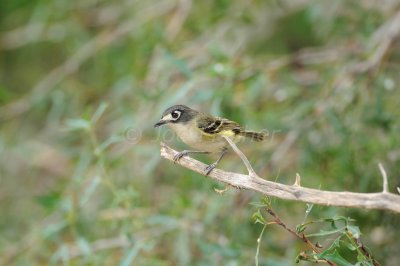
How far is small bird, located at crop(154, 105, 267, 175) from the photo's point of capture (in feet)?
13.4

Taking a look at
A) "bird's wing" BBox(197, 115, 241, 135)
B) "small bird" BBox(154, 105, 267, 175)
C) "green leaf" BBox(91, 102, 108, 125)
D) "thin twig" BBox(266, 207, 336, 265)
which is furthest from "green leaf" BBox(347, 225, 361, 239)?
"green leaf" BBox(91, 102, 108, 125)

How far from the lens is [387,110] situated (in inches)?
203

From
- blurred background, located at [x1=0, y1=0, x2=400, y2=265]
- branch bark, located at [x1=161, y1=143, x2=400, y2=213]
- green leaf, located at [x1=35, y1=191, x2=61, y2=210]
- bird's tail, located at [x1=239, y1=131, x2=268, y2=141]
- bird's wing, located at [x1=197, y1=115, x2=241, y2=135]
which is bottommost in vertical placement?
blurred background, located at [x1=0, y1=0, x2=400, y2=265]

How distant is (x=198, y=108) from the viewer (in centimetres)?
605

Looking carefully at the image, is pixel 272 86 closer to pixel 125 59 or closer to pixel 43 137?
pixel 125 59

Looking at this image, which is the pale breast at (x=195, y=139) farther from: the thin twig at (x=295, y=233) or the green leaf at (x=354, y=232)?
the green leaf at (x=354, y=232)

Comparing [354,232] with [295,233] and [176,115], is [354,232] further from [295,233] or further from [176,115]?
[176,115]

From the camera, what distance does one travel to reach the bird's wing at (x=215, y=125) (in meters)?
4.14

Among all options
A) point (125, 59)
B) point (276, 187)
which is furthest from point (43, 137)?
point (276, 187)

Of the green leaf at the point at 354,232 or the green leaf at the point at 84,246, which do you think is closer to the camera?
the green leaf at the point at 354,232

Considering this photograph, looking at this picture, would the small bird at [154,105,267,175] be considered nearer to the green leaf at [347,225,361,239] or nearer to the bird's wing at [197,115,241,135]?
the bird's wing at [197,115,241,135]

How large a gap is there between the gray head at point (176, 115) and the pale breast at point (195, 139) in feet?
0.13

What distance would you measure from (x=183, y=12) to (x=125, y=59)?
886 mm

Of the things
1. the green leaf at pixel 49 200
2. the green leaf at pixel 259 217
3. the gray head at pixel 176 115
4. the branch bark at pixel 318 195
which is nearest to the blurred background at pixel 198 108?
the green leaf at pixel 49 200
